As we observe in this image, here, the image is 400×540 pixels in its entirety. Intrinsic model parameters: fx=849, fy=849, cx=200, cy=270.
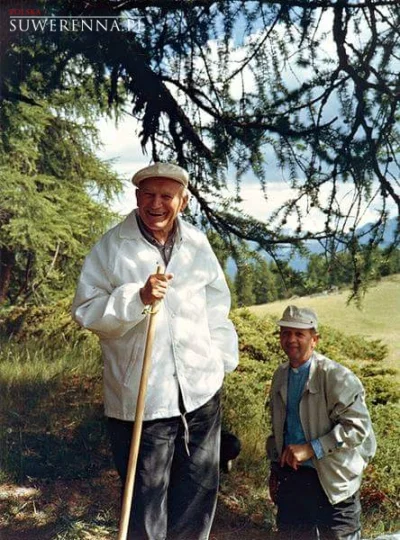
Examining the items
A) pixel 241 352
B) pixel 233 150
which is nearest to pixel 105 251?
pixel 233 150

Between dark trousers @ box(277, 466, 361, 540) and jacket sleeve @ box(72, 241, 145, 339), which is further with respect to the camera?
dark trousers @ box(277, 466, 361, 540)

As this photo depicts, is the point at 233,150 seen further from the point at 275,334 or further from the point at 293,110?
the point at 275,334

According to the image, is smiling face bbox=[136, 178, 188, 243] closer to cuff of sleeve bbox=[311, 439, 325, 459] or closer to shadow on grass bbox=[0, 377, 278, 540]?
cuff of sleeve bbox=[311, 439, 325, 459]

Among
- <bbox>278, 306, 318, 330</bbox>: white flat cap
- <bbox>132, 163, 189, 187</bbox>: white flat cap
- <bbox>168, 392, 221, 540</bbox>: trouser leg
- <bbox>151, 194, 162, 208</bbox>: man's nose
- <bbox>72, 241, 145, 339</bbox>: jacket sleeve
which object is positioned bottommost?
<bbox>168, 392, 221, 540</bbox>: trouser leg

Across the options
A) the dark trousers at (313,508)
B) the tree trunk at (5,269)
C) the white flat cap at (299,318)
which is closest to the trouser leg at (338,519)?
the dark trousers at (313,508)

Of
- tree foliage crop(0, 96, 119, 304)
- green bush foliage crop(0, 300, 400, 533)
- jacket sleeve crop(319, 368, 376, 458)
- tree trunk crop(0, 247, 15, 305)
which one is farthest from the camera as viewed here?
tree trunk crop(0, 247, 15, 305)

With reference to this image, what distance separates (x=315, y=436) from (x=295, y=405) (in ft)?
0.36

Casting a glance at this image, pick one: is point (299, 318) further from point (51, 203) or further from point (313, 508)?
point (51, 203)

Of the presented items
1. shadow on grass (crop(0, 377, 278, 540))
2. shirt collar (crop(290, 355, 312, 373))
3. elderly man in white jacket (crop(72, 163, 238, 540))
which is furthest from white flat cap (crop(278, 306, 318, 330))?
shadow on grass (crop(0, 377, 278, 540))

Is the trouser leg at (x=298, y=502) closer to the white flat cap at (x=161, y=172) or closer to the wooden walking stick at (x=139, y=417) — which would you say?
the wooden walking stick at (x=139, y=417)

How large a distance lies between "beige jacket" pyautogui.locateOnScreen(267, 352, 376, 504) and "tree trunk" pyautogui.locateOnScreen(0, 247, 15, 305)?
183 cm

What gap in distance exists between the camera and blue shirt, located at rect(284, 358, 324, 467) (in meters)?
2.57

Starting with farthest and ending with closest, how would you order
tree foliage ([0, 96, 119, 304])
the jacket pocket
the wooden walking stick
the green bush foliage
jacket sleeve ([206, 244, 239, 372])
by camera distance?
tree foliage ([0, 96, 119, 304]), the green bush foliage, jacket sleeve ([206, 244, 239, 372]), the jacket pocket, the wooden walking stick

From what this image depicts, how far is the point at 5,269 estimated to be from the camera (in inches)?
158
